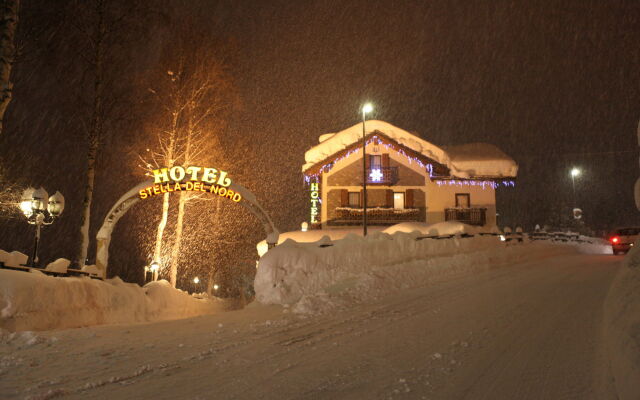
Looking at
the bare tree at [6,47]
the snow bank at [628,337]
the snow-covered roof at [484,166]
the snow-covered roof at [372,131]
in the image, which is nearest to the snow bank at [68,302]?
the bare tree at [6,47]

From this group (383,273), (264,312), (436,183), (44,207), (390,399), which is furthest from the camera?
(436,183)

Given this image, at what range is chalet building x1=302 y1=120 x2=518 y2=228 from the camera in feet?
106

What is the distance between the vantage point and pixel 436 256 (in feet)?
53.9

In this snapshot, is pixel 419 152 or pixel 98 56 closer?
pixel 98 56

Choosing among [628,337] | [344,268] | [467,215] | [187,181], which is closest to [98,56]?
[187,181]

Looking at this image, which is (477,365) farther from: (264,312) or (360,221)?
(360,221)

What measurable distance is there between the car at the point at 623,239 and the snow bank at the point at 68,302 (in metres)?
22.3

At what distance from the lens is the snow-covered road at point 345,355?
14.7ft

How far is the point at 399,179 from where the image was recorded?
33188 mm

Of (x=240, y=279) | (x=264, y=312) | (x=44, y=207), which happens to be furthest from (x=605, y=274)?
(x=240, y=279)

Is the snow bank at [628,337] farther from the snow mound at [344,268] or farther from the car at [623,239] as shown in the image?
the car at [623,239]

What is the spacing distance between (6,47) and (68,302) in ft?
20.9

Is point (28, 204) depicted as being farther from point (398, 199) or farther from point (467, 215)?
point (467, 215)

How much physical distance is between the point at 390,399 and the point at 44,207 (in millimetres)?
13610
